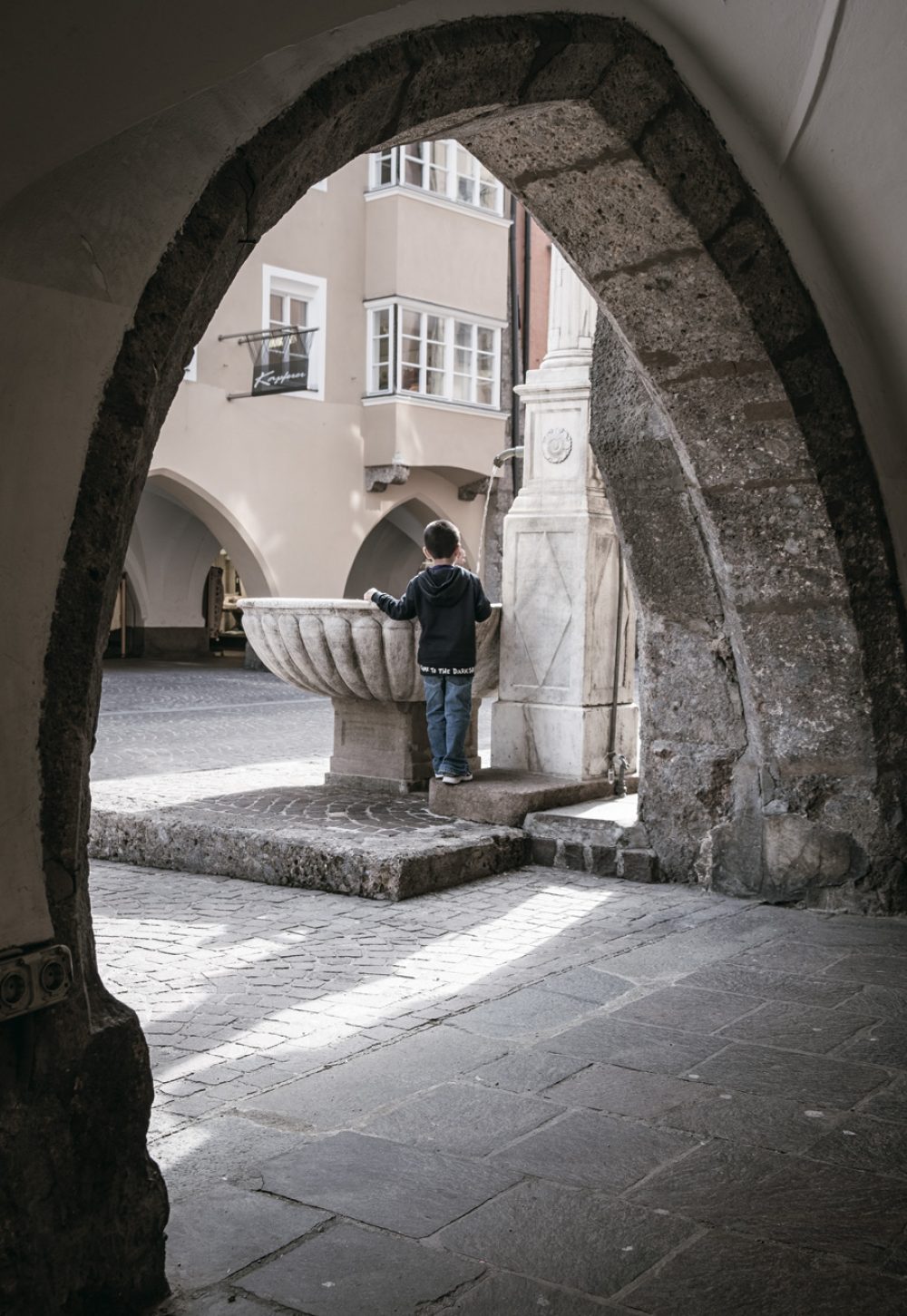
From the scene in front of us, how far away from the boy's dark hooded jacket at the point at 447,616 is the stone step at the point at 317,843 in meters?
0.72

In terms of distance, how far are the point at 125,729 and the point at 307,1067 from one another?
7968 mm

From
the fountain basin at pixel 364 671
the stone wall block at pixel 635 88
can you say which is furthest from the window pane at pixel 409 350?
the stone wall block at pixel 635 88

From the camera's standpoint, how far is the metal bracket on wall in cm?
227

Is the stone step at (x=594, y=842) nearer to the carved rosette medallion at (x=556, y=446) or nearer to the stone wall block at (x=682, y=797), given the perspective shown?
the stone wall block at (x=682, y=797)

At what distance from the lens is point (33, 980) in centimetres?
230

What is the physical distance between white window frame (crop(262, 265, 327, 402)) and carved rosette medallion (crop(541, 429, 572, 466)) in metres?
12.6

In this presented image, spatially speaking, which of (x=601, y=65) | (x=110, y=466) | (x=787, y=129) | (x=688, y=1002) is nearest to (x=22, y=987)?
(x=110, y=466)

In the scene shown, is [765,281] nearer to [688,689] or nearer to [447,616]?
[688,689]

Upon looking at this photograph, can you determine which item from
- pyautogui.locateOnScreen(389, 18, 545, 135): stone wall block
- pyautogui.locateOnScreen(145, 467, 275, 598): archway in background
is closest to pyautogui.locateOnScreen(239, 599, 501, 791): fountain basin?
pyautogui.locateOnScreen(389, 18, 545, 135): stone wall block

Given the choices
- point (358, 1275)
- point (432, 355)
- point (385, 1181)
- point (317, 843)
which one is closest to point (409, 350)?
point (432, 355)

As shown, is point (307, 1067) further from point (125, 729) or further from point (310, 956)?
point (125, 729)

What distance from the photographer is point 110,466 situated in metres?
2.50

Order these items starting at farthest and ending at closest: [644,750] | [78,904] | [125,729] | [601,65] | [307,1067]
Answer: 1. [125,729]
2. [644,750]
3. [601,65]
4. [307,1067]
5. [78,904]

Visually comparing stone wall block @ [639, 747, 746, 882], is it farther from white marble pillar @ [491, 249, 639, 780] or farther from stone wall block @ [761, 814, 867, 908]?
white marble pillar @ [491, 249, 639, 780]
